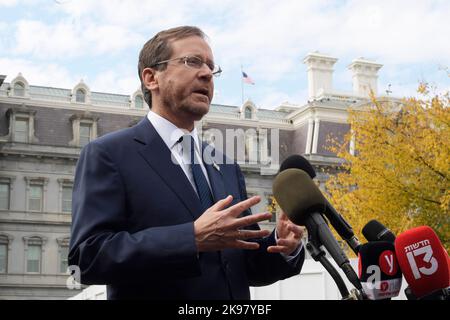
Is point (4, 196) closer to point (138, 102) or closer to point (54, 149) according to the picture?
point (54, 149)

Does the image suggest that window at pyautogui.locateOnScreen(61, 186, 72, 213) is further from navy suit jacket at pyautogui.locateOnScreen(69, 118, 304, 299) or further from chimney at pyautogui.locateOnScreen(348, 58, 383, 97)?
navy suit jacket at pyautogui.locateOnScreen(69, 118, 304, 299)

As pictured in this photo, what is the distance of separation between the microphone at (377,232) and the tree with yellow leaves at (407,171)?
14.4 m

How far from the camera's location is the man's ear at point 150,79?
10.9 feet

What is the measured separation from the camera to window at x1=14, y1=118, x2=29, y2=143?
121 feet

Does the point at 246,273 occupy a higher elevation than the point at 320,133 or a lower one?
lower

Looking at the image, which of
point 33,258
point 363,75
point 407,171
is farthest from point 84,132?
point 407,171

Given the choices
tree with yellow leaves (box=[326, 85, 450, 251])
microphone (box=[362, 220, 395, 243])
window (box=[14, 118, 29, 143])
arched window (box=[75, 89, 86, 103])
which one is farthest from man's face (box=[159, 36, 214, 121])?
arched window (box=[75, 89, 86, 103])

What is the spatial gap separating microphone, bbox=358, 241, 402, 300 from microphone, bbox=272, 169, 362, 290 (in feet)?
0.75

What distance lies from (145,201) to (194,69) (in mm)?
657

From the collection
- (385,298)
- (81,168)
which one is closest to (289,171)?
(385,298)

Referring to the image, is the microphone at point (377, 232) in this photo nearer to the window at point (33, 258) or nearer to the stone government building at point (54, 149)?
the stone government building at point (54, 149)

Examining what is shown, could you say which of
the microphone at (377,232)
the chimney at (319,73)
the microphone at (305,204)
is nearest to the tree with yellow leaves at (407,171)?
the microphone at (377,232)

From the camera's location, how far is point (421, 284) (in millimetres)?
2688

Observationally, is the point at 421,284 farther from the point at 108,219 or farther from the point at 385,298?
the point at 108,219
